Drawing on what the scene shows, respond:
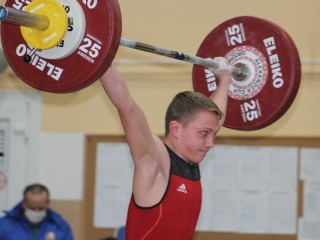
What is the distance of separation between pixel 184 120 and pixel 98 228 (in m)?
3.06

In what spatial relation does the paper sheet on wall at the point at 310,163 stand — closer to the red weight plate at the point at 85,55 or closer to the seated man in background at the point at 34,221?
the seated man in background at the point at 34,221

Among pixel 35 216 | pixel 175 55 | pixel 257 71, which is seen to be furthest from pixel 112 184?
pixel 175 55

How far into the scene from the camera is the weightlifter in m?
3.05

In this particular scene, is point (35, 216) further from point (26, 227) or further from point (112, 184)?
point (112, 184)

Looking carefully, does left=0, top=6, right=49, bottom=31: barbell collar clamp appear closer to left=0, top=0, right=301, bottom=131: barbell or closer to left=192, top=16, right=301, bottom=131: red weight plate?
left=0, top=0, right=301, bottom=131: barbell

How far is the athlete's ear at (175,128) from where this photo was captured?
10.5ft

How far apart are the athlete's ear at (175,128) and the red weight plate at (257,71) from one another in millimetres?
851

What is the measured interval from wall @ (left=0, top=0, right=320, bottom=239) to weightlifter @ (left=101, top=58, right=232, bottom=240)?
2.65 m

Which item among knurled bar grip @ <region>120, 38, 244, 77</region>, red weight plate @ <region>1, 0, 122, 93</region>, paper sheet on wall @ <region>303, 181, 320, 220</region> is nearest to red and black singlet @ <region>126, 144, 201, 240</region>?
knurled bar grip @ <region>120, 38, 244, 77</region>

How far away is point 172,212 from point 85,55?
72 centimetres

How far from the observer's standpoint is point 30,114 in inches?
241

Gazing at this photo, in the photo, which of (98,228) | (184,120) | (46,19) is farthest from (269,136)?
(46,19)

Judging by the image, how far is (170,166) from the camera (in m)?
3.18

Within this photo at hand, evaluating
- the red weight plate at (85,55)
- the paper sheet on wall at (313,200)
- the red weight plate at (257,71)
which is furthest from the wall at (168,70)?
the red weight plate at (85,55)
